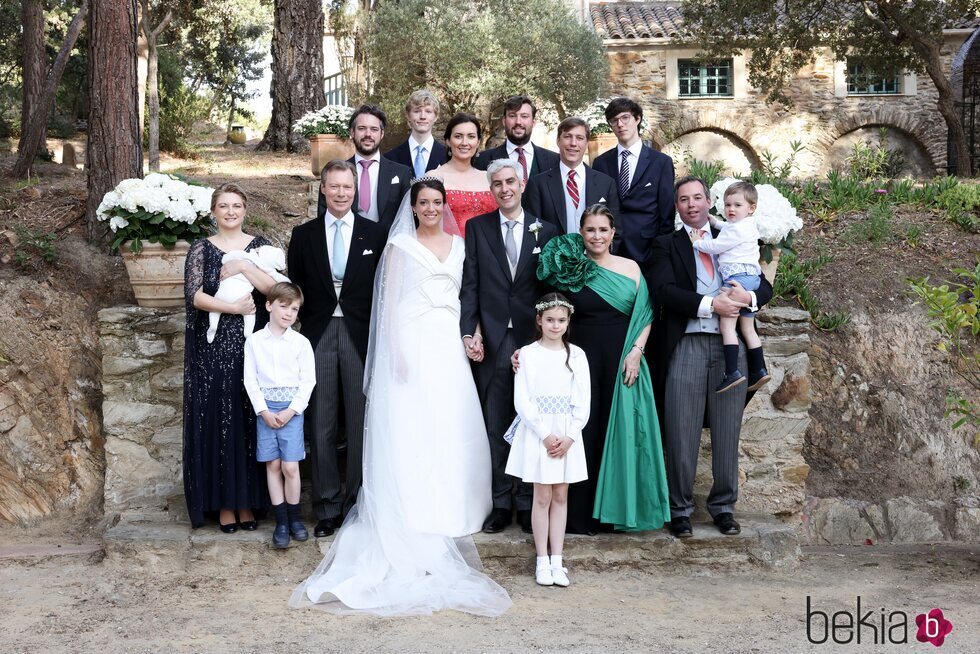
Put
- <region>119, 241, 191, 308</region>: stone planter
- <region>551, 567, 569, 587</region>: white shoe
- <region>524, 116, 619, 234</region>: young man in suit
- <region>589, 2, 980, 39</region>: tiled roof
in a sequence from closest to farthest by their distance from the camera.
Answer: <region>551, 567, 569, 587</region>: white shoe, <region>524, 116, 619, 234</region>: young man in suit, <region>119, 241, 191, 308</region>: stone planter, <region>589, 2, 980, 39</region>: tiled roof

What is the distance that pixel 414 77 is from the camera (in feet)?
40.9

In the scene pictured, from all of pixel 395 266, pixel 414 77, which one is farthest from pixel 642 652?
pixel 414 77

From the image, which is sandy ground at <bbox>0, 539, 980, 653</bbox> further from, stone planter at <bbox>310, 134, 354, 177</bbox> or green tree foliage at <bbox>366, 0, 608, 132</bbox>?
green tree foliage at <bbox>366, 0, 608, 132</bbox>

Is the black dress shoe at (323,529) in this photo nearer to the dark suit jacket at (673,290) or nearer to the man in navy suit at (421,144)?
the dark suit jacket at (673,290)

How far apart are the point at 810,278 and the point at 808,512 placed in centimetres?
179

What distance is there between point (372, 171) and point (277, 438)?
1.71 m

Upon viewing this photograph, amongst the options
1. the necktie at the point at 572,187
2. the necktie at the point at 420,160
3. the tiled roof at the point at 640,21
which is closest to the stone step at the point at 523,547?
the necktie at the point at 572,187

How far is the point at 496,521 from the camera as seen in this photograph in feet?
15.2

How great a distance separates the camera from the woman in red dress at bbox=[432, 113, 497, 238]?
4.97m

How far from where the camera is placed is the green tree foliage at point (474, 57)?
39.7 feet

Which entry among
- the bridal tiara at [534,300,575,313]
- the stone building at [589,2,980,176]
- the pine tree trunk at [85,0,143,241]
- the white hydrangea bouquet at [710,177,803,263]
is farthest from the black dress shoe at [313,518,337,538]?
the stone building at [589,2,980,176]

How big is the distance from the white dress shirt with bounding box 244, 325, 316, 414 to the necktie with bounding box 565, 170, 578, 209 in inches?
63.7

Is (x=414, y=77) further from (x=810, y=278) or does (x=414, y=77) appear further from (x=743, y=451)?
(x=743, y=451)

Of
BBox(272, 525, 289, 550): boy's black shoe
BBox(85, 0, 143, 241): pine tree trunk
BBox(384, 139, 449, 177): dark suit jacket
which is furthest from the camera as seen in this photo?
BBox(85, 0, 143, 241): pine tree trunk
